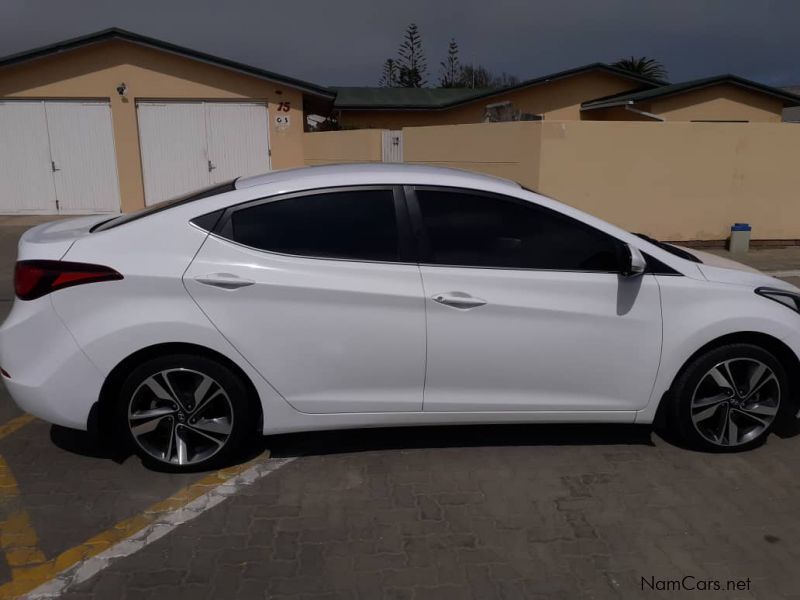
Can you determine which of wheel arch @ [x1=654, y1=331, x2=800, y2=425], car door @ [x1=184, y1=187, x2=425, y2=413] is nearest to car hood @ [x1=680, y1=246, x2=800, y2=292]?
wheel arch @ [x1=654, y1=331, x2=800, y2=425]

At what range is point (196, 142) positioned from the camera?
52.3ft

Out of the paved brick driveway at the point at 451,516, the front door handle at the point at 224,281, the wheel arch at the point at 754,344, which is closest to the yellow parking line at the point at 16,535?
the paved brick driveway at the point at 451,516

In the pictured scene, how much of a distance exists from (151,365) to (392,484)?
1.36 meters

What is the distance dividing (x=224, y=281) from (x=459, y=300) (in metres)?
1.16

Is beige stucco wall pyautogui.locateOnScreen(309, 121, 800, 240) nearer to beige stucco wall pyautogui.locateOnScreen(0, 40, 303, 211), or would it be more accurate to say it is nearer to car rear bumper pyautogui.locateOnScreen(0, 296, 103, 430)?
beige stucco wall pyautogui.locateOnScreen(0, 40, 303, 211)

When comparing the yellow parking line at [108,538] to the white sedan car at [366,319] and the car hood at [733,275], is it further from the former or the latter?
the car hood at [733,275]

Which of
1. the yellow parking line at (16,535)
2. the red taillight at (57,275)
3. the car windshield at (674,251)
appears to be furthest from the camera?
the car windshield at (674,251)

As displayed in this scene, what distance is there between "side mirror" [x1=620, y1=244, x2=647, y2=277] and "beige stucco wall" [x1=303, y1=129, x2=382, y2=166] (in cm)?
1234

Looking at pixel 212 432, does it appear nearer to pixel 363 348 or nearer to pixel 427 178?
pixel 363 348

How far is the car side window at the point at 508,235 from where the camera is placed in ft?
11.8

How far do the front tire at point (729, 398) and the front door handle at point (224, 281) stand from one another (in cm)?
235

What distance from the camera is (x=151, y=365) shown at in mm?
3424

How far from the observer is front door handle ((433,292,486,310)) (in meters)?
3.46

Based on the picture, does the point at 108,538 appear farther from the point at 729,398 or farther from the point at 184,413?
the point at 729,398
